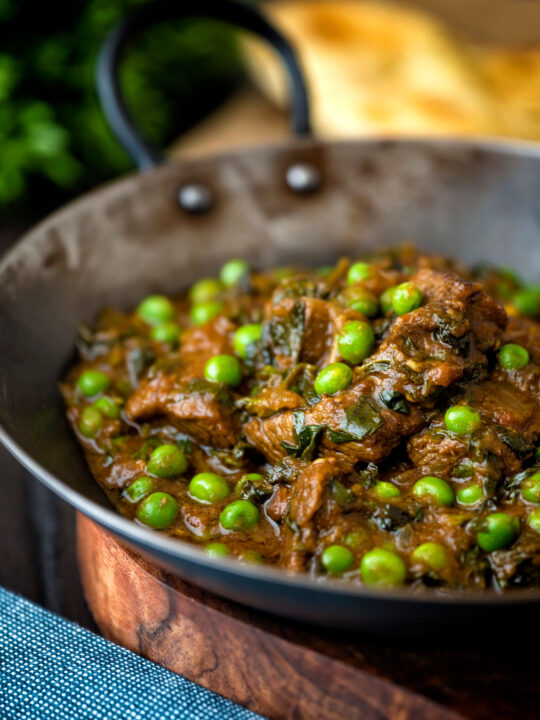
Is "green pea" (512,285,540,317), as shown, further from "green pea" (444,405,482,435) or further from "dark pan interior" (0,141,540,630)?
"green pea" (444,405,482,435)

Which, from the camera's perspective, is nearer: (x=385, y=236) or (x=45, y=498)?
(x=45, y=498)

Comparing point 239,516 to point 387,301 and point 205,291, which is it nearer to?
point 387,301

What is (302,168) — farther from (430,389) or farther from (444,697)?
(444,697)

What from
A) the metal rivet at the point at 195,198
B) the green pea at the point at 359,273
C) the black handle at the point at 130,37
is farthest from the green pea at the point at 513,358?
the black handle at the point at 130,37

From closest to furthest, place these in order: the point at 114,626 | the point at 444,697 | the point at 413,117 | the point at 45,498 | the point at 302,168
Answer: the point at 444,697, the point at 114,626, the point at 45,498, the point at 302,168, the point at 413,117

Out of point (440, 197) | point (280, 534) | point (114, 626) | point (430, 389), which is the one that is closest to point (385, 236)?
point (440, 197)

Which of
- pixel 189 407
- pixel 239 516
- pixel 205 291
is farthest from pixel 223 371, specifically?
pixel 205 291

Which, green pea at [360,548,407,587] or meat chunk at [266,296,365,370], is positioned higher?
meat chunk at [266,296,365,370]

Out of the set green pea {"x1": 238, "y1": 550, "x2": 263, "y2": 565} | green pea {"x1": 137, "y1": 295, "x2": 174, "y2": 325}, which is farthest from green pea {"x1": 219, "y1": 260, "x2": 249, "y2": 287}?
green pea {"x1": 238, "y1": 550, "x2": 263, "y2": 565}
